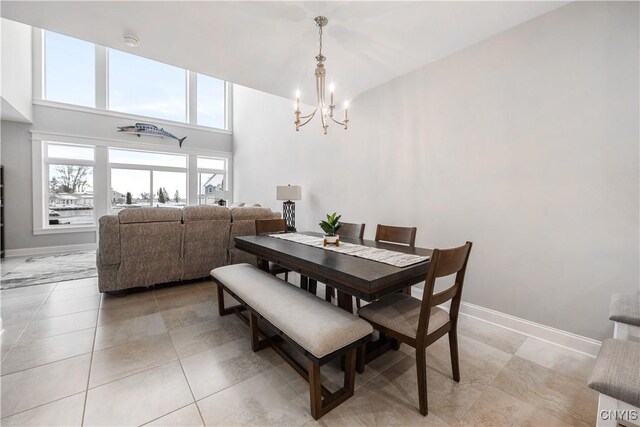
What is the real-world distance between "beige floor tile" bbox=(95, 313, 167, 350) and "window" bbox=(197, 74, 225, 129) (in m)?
6.42

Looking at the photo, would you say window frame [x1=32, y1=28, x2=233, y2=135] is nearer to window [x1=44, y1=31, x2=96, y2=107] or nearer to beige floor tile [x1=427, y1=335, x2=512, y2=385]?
window [x1=44, y1=31, x2=96, y2=107]

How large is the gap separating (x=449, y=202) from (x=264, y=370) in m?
2.24

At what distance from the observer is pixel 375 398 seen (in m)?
1.48

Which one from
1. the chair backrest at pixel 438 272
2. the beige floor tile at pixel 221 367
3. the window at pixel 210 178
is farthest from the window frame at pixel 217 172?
the chair backrest at pixel 438 272

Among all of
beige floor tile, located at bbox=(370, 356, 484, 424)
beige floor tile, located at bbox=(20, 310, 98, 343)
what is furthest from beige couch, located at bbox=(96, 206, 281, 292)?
beige floor tile, located at bbox=(370, 356, 484, 424)

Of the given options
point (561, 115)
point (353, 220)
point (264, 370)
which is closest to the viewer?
point (264, 370)

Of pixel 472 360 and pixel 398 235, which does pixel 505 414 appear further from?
pixel 398 235

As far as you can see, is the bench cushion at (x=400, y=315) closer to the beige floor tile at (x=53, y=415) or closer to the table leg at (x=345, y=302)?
the table leg at (x=345, y=302)

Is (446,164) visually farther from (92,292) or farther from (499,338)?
(92,292)

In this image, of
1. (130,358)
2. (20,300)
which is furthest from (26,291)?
(130,358)

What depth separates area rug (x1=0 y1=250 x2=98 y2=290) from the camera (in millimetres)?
3322

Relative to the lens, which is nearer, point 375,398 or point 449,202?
point 375,398

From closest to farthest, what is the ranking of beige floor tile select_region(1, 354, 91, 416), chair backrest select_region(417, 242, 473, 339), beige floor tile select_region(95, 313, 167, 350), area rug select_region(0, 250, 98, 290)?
chair backrest select_region(417, 242, 473, 339) → beige floor tile select_region(1, 354, 91, 416) → beige floor tile select_region(95, 313, 167, 350) → area rug select_region(0, 250, 98, 290)

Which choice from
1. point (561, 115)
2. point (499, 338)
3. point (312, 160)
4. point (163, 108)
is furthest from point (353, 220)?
point (163, 108)
